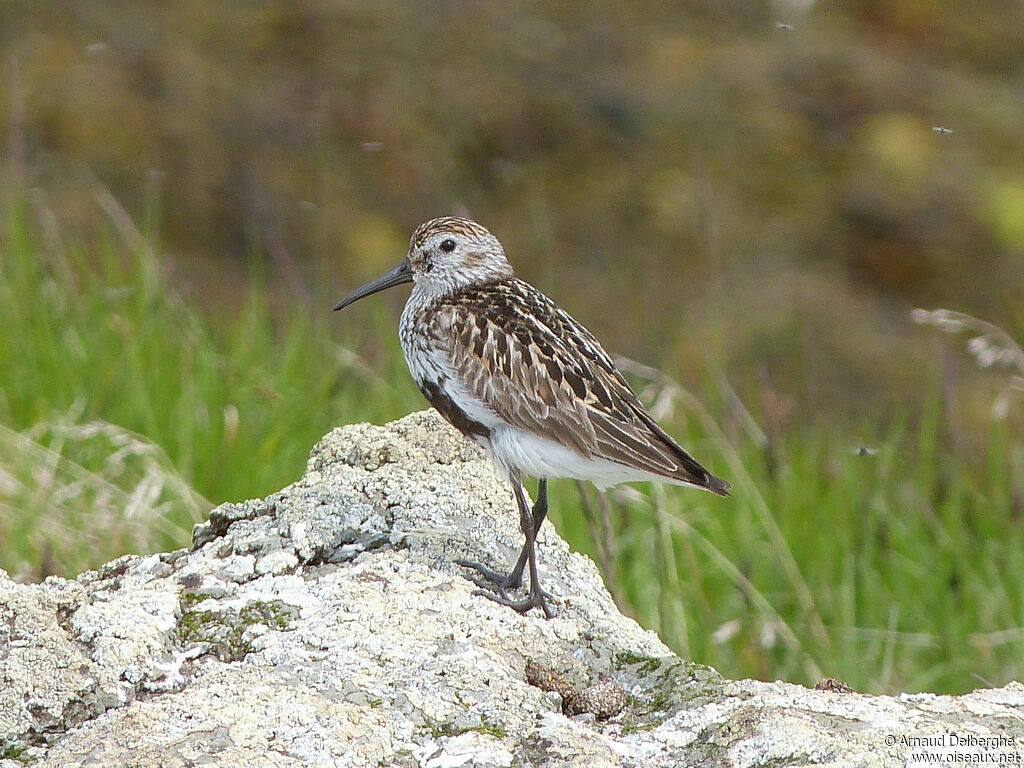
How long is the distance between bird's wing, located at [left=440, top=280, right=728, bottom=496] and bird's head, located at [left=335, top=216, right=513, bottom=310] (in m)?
0.39

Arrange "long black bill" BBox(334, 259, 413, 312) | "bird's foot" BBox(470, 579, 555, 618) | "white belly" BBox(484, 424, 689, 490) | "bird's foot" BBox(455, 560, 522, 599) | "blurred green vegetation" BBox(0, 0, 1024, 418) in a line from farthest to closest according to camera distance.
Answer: "blurred green vegetation" BBox(0, 0, 1024, 418), "long black bill" BBox(334, 259, 413, 312), "white belly" BBox(484, 424, 689, 490), "bird's foot" BBox(455, 560, 522, 599), "bird's foot" BBox(470, 579, 555, 618)

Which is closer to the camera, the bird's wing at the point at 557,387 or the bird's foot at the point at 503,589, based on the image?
the bird's foot at the point at 503,589

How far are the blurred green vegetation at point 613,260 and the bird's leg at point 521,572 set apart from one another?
2.15ft

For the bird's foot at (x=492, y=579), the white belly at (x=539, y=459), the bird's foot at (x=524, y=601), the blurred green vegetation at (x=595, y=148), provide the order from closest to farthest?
the bird's foot at (x=524, y=601) → the bird's foot at (x=492, y=579) → the white belly at (x=539, y=459) → the blurred green vegetation at (x=595, y=148)

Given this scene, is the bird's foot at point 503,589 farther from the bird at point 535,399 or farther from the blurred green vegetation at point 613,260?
the blurred green vegetation at point 613,260

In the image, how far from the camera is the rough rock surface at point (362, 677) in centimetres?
293

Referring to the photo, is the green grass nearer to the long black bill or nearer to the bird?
the bird

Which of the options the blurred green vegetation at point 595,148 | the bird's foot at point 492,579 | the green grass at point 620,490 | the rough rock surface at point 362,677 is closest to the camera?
the rough rock surface at point 362,677

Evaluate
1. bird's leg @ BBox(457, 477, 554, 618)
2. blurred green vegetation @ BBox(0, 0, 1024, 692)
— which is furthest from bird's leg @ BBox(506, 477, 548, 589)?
blurred green vegetation @ BBox(0, 0, 1024, 692)

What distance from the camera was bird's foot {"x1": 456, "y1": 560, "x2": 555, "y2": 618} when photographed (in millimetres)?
3694

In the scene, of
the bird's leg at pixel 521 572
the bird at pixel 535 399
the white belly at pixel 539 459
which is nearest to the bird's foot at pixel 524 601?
the bird's leg at pixel 521 572

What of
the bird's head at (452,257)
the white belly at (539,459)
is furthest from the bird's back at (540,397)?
the bird's head at (452,257)

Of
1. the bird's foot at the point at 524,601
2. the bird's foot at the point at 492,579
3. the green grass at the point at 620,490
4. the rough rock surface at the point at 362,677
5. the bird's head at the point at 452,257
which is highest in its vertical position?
the bird's head at the point at 452,257

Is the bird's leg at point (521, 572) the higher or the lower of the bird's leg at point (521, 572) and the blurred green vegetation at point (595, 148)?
the higher
